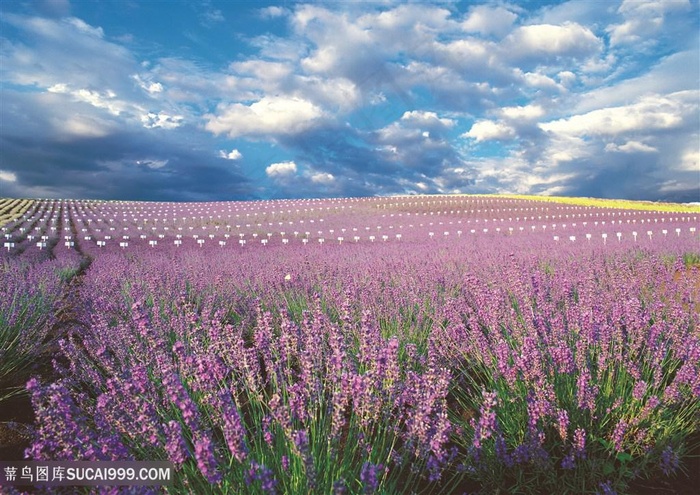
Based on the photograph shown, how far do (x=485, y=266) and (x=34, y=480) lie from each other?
5.15m

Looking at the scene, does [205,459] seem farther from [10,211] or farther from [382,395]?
[10,211]

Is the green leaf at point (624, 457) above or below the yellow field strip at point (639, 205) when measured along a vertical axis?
below

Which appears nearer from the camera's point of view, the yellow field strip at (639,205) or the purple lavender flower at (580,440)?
the purple lavender flower at (580,440)

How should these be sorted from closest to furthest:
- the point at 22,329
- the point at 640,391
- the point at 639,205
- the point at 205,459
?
the point at 205,459 → the point at 640,391 → the point at 22,329 → the point at 639,205

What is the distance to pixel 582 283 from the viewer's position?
420cm

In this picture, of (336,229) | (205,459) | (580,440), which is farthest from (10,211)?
(580,440)

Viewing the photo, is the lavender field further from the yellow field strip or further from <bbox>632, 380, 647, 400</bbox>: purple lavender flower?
the yellow field strip

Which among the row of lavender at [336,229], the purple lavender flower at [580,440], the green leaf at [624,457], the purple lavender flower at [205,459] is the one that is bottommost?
the green leaf at [624,457]

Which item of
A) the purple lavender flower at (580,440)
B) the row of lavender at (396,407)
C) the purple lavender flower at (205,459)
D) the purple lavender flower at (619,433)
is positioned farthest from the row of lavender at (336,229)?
the purple lavender flower at (205,459)

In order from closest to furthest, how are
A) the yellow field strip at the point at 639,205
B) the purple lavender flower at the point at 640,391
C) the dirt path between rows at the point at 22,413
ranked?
the purple lavender flower at the point at 640,391, the dirt path between rows at the point at 22,413, the yellow field strip at the point at 639,205

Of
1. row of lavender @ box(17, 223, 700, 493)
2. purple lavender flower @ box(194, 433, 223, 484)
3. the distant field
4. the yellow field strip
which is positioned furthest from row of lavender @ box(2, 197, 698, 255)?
purple lavender flower @ box(194, 433, 223, 484)

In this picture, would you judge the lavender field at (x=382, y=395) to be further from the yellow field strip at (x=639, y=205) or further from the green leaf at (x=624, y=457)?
the yellow field strip at (x=639, y=205)

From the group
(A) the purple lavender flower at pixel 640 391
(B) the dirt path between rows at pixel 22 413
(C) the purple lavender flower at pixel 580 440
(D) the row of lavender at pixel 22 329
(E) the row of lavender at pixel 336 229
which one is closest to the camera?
(C) the purple lavender flower at pixel 580 440

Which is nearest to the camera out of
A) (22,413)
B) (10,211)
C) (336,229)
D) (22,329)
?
(22,413)
